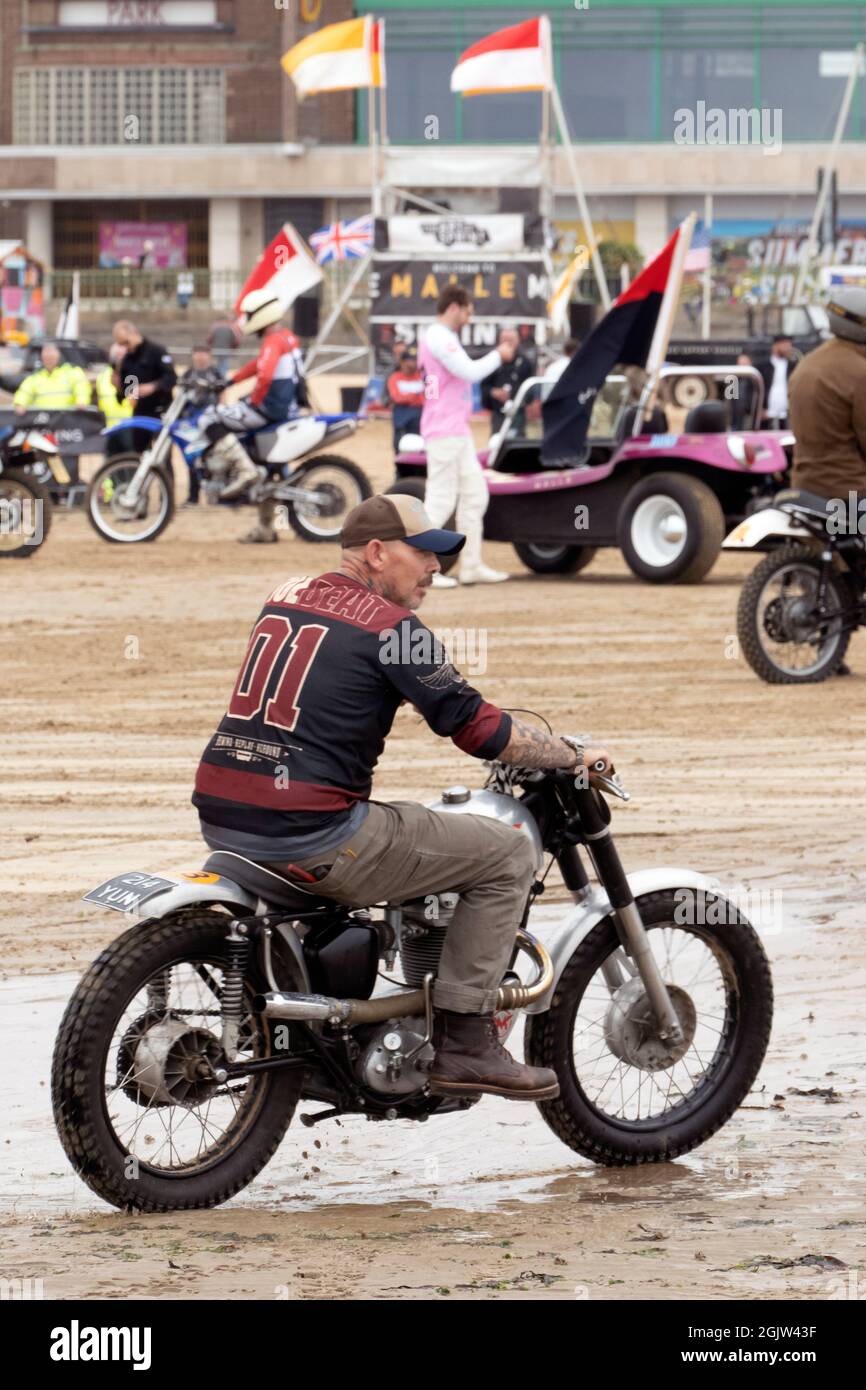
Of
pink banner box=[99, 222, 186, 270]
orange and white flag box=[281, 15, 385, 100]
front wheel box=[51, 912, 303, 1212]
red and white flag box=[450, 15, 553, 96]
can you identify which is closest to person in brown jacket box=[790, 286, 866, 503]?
front wheel box=[51, 912, 303, 1212]

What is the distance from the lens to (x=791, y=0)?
60.2 m

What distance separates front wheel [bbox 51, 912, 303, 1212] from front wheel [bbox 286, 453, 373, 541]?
14.4 m

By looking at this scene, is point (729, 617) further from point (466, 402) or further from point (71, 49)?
point (71, 49)

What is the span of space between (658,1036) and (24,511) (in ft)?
44.4

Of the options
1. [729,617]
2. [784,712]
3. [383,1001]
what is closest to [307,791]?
[383,1001]

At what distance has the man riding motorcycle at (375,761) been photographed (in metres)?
5.09

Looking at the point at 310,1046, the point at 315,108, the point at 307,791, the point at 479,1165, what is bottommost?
the point at 479,1165

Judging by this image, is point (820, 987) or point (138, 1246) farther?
point (820, 987)

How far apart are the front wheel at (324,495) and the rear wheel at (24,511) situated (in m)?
2.12

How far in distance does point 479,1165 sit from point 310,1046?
64 centimetres

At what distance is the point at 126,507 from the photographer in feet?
64.0

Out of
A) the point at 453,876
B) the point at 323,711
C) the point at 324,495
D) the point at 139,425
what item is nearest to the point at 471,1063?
the point at 453,876

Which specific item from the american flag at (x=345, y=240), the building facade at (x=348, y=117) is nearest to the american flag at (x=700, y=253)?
the american flag at (x=345, y=240)
